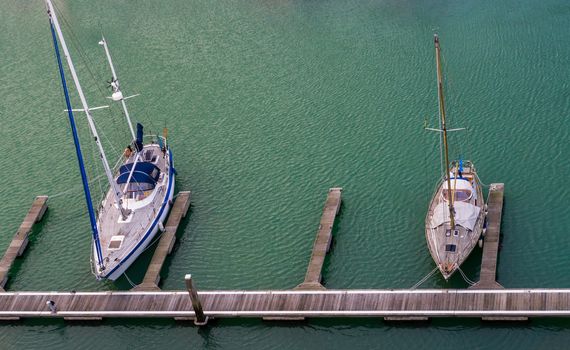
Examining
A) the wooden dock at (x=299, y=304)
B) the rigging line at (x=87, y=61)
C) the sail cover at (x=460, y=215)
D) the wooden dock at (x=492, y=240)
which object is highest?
the rigging line at (x=87, y=61)

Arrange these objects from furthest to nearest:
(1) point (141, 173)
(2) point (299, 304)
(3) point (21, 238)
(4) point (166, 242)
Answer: (1) point (141, 173)
(3) point (21, 238)
(4) point (166, 242)
(2) point (299, 304)

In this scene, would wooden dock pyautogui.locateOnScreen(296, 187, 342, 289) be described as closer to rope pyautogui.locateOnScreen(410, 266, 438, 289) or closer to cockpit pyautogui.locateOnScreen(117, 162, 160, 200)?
rope pyautogui.locateOnScreen(410, 266, 438, 289)

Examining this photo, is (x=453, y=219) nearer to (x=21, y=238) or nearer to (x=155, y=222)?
(x=155, y=222)

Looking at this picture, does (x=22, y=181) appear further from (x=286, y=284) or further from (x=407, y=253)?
(x=407, y=253)

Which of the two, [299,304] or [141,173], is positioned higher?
[141,173]

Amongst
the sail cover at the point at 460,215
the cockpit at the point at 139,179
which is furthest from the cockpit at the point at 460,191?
the cockpit at the point at 139,179

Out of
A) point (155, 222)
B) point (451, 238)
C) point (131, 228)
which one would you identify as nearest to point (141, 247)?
point (131, 228)

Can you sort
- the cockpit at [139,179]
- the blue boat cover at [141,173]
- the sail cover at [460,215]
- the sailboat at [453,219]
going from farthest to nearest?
the blue boat cover at [141,173]
the cockpit at [139,179]
the sail cover at [460,215]
the sailboat at [453,219]

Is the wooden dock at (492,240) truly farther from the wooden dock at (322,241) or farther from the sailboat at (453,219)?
the wooden dock at (322,241)
